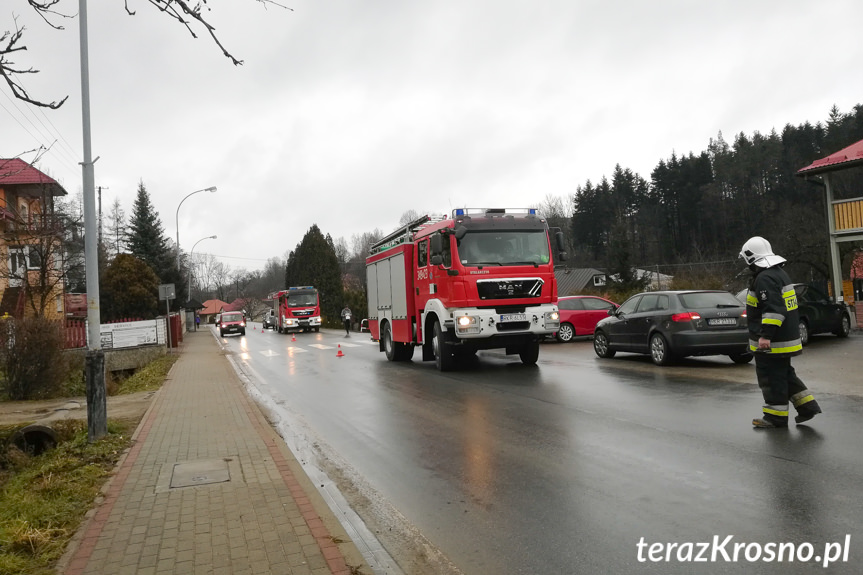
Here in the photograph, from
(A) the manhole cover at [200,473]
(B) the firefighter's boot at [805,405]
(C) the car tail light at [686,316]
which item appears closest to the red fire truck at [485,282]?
(C) the car tail light at [686,316]

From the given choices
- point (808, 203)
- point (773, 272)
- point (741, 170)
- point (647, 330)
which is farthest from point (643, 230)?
point (773, 272)

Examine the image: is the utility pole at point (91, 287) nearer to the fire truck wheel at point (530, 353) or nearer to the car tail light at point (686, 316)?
the fire truck wheel at point (530, 353)

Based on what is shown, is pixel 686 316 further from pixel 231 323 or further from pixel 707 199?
pixel 707 199

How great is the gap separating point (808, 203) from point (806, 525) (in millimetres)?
57915

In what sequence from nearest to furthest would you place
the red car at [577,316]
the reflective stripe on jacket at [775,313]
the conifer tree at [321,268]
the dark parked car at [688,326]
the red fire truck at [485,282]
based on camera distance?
the reflective stripe on jacket at [775,313], the dark parked car at [688,326], the red fire truck at [485,282], the red car at [577,316], the conifer tree at [321,268]

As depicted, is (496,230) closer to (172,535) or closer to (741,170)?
(172,535)

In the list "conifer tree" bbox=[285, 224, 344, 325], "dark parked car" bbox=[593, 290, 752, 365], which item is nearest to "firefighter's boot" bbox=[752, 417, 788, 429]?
"dark parked car" bbox=[593, 290, 752, 365]

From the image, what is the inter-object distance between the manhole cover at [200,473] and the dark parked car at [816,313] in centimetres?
1303

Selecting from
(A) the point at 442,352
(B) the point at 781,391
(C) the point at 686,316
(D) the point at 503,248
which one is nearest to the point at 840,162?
(C) the point at 686,316

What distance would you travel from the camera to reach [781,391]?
6.57 m

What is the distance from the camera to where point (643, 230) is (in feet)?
261

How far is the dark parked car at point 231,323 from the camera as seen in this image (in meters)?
45.6

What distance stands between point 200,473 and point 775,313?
5857 mm

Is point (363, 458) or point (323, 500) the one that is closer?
point (323, 500)
